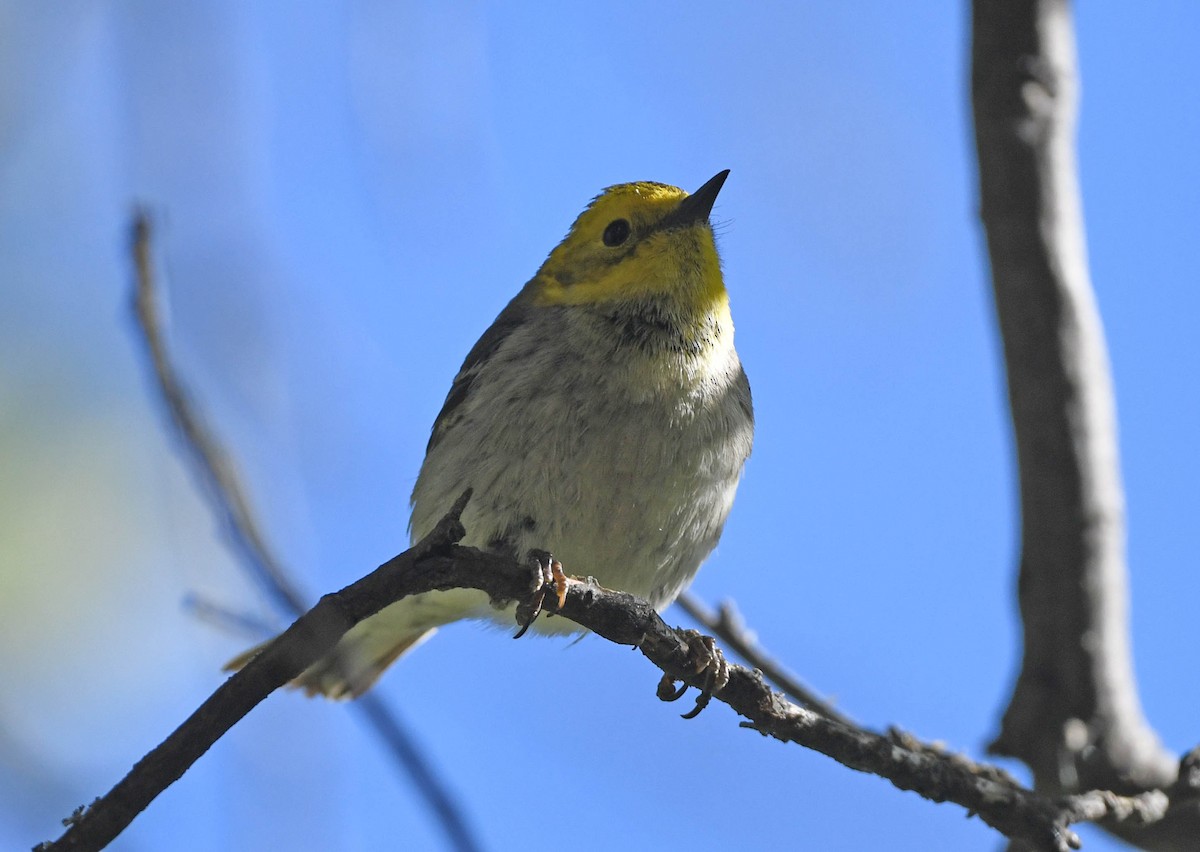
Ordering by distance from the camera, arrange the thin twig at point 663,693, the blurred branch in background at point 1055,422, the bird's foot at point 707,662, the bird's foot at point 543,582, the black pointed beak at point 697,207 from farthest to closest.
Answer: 1. the black pointed beak at point 697,207
2. the blurred branch in background at point 1055,422
3. the bird's foot at point 707,662
4. the bird's foot at point 543,582
5. the thin twig at point 663,693

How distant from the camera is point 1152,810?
421 cm

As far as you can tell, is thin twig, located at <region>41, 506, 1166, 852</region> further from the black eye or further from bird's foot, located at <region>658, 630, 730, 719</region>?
the black eye

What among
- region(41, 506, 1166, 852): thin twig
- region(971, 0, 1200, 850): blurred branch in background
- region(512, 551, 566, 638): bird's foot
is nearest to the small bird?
region(41, 506, 1166, 852): thin twig

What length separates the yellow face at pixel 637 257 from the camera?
5.64 metres

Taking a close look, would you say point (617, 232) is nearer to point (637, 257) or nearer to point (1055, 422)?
point (637, 257)

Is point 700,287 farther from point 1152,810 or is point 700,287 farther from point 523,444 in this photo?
point 1152,810

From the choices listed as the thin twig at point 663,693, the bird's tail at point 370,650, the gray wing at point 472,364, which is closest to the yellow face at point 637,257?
the gray wing at point 472,364

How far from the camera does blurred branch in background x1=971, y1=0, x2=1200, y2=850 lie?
485 centimetres

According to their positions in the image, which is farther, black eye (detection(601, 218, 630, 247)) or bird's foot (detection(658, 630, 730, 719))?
black eye (detection(601, 218, 630, 247))

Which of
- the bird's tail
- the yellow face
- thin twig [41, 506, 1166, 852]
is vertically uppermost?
the yellow face

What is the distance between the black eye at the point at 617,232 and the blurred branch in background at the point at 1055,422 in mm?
1773

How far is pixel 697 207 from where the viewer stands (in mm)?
5918

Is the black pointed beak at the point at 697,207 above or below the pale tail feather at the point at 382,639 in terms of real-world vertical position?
above

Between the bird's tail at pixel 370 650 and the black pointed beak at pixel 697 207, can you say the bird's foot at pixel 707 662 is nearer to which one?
the bird's tail at pixel 370 650
